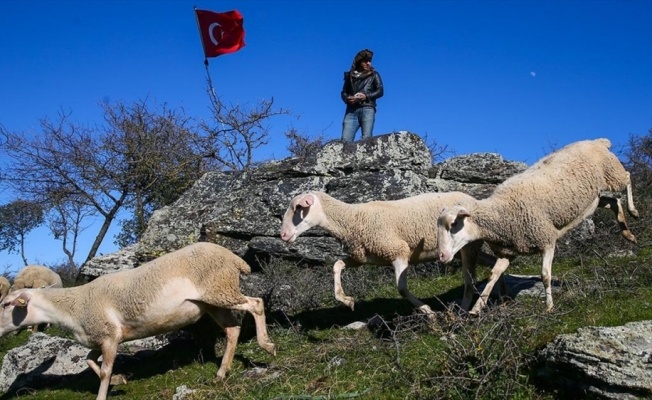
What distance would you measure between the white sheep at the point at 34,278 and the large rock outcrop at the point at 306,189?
3.63m

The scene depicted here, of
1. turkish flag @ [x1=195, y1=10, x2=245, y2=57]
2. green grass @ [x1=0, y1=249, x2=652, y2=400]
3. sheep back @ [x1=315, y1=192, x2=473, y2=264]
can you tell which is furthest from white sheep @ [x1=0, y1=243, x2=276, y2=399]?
turkish flag @ [x1=195, y1=10, x2=245, y2=57]

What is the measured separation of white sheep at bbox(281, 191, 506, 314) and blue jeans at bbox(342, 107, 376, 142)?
381 cm

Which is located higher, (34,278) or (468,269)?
(468,269)

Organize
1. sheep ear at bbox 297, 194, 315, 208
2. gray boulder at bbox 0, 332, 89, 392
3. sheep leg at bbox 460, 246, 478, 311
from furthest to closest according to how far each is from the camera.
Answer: gray boulder at bbox 0, 332, 89, 392, sheep ear at bbox 297, 194, 315, 208, sheep leg at bbox 460, 246, 478, 311

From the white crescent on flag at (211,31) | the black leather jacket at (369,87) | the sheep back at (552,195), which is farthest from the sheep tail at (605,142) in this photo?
the white crescent on flag at (211,31)

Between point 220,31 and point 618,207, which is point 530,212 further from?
point 220,31

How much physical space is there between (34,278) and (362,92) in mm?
9178

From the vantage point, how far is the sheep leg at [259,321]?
873 centimetres

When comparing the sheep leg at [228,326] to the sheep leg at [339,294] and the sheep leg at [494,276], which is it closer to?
the sheep leg at [339,294]

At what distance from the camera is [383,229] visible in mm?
9750

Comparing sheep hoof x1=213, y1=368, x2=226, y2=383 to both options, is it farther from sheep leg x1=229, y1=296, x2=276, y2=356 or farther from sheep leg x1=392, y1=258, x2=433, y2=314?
sheep leg x1=392, y1=258, x2=433, y2=314

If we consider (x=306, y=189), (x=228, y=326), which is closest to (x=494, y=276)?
(x=228, y=326)

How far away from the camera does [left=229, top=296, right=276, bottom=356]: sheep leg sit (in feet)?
28.6

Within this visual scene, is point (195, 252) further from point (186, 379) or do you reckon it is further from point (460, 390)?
point (460, 390)
